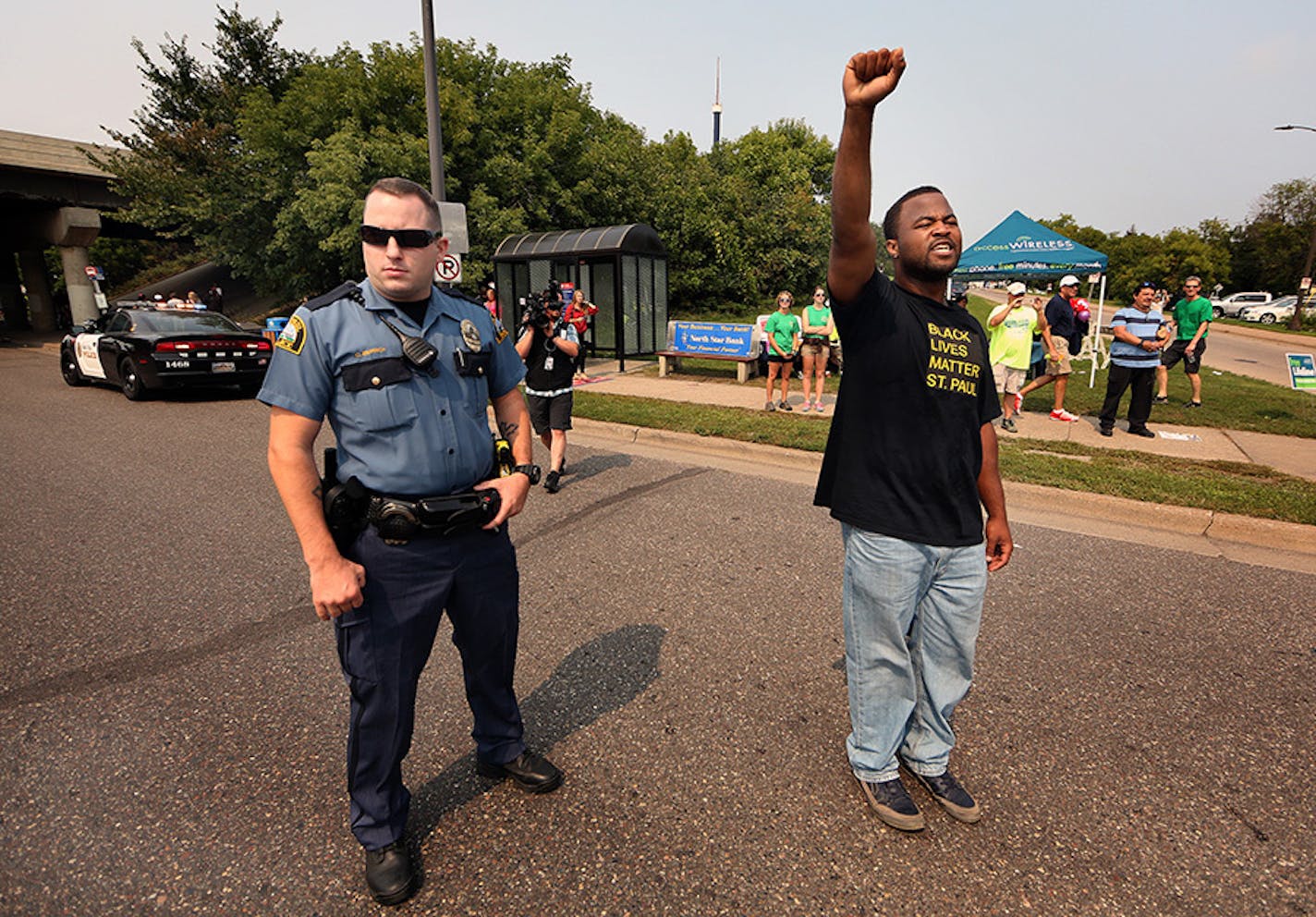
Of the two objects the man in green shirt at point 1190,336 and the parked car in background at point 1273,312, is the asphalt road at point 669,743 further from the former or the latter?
the parked car in background at point 1273,312

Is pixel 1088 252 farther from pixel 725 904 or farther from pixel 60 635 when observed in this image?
pixel 60 635

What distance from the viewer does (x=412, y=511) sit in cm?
201

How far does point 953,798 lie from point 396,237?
263cm

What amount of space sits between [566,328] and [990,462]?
15.1 ft

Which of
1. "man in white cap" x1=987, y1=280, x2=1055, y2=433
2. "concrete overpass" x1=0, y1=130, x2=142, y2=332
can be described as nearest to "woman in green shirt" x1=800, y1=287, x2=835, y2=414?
"man in white cap" x1=987, y1=280, x2=1055, y2=433

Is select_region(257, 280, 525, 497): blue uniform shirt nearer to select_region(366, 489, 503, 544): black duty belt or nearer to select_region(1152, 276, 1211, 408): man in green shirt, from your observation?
select_region(366, 489, 503, 544): black duty belt

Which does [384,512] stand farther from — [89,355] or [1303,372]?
[89,355]

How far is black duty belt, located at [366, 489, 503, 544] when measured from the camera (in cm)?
200

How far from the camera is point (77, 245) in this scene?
30.2 meters

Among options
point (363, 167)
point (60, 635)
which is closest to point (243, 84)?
point (363, 167)

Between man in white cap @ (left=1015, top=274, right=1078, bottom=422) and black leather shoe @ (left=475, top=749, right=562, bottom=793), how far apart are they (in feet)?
26.5

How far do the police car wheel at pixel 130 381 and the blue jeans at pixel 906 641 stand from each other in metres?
12.7

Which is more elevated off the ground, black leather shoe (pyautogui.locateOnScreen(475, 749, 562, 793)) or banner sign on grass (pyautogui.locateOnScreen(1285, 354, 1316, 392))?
banner sign on grass (pyautogui.locateOnScreen(1285, 354, 1316, 392))

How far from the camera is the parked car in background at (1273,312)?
3312 centimetres
